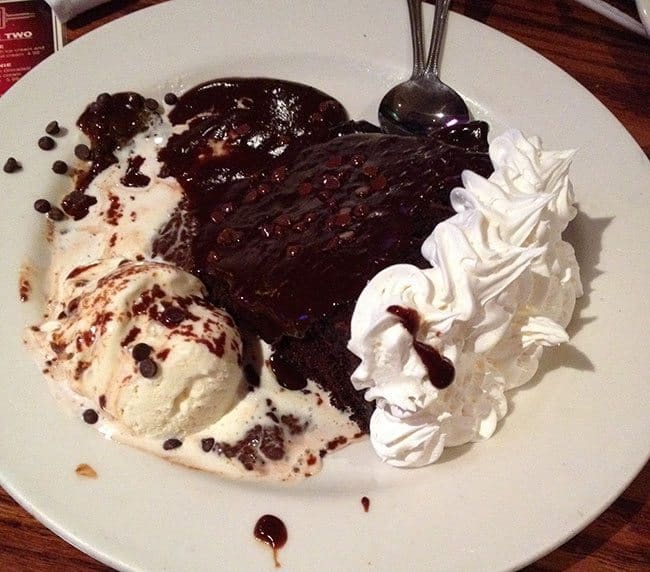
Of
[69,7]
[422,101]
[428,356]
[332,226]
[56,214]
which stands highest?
[69,7]

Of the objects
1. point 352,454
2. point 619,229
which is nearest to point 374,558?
point 352,454

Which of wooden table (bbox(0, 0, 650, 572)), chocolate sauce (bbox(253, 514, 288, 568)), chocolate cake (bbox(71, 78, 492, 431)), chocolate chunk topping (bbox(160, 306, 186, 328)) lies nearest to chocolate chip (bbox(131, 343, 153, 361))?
chocolate chunk topping (bbox(160, 306, 186, 328))

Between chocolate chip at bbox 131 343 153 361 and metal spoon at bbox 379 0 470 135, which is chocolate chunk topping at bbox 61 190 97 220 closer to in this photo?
chocolate chip at bbox 131 343 153 361

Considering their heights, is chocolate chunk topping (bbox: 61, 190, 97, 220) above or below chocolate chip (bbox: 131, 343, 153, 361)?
above

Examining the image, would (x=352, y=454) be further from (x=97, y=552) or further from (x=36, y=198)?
(x=36, y=198)

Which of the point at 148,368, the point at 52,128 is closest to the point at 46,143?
the point at 52,128

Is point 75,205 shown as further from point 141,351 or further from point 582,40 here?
point 582,40

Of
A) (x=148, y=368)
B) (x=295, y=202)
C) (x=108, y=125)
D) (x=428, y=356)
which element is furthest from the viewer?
(x=108, y=125)
